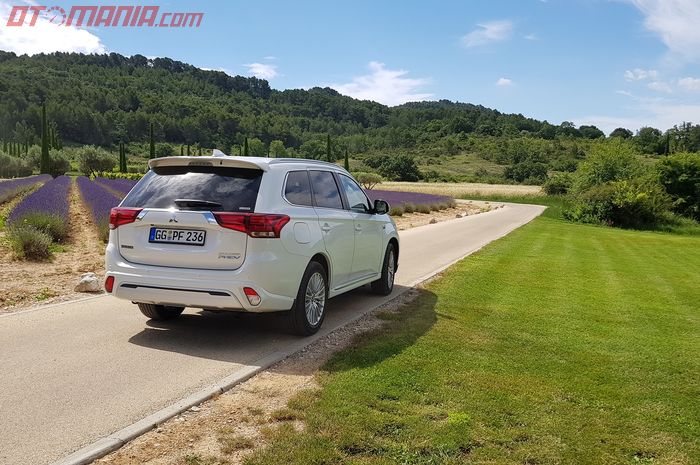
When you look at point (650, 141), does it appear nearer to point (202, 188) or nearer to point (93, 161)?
point (93, 161)

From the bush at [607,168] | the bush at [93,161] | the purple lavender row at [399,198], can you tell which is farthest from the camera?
the bush at [93,161]

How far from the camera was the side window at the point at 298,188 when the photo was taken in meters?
6.30

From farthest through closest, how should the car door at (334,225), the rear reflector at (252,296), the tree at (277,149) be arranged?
the tree at (277,149) → the car door at (334,225) → the rear reflector at (252,296)

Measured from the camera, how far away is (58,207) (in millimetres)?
15438

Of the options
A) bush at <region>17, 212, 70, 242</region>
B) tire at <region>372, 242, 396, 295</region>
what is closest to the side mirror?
tire at <region>372, 242, 396, 295</region>

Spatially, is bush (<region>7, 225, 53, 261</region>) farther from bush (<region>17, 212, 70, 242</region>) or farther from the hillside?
the hillside

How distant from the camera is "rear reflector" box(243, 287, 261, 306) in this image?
18.5ft

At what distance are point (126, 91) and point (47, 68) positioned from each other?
26207 millimetres

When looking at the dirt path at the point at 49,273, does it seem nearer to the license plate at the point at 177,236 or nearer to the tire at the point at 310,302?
the license plate at the point at 177,236

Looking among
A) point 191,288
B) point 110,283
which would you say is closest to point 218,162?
point 191,288

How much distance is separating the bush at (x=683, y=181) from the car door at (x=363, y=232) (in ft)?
182

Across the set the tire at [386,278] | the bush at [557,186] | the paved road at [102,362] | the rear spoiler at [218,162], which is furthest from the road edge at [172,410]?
the bush at [557,186]

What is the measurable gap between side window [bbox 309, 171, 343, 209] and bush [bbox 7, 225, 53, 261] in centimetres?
680

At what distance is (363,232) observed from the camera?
26.1 ft
